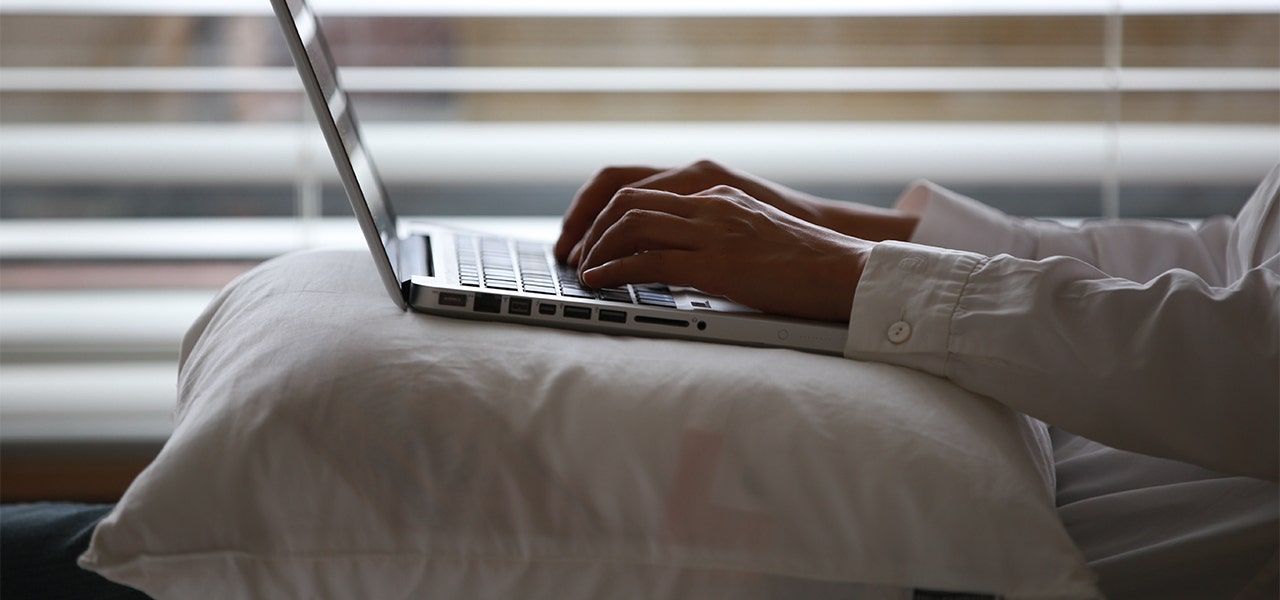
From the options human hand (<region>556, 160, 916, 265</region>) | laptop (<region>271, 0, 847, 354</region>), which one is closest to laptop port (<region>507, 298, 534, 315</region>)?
laptop (<region>271, 0, 847, 354</region>)

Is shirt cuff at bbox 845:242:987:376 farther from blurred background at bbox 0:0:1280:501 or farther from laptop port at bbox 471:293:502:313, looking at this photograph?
blurred background at bbox 0:0:1280:501

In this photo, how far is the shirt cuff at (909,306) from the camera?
0.59m

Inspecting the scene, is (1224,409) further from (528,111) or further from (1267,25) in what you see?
(1267,25)

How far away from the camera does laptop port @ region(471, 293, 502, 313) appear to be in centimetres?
62

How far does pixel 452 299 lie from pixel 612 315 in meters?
0.10

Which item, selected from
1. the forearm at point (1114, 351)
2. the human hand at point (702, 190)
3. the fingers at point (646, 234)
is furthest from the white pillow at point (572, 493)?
the human hand at point (702, 190)

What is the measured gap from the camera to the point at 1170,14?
1.52 metres

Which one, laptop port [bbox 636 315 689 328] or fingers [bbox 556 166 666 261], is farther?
fingers [bbox 556 166 666 261]

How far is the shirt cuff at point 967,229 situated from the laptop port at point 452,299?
444 mm

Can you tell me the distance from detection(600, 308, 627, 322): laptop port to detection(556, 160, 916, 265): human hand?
17 centimetres

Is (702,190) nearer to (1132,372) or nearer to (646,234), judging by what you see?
(646,234)

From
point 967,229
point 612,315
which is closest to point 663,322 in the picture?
point 612,315

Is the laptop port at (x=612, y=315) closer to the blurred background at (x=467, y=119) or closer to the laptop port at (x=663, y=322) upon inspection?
the laptop port at (x=663, y=322)

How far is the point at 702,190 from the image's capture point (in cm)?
84
